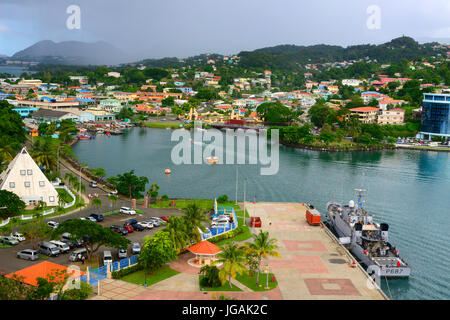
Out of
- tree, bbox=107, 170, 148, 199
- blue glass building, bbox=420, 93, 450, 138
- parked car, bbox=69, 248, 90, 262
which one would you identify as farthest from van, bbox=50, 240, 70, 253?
blue glass building, bbox=420, 93, 450, 138

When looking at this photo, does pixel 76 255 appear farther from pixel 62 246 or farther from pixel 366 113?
pixel 366 113

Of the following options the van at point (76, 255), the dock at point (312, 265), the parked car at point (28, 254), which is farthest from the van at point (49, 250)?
the dock at point (312, 265)

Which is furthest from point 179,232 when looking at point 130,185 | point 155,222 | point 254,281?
point 130,185

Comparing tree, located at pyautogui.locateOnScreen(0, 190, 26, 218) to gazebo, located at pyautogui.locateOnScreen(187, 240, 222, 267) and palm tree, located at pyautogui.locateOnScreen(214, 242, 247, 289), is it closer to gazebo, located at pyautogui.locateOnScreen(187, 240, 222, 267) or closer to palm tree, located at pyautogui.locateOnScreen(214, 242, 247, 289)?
gazebo, located at pyautogui.locateOnScreen(187, 240, 222, 267)

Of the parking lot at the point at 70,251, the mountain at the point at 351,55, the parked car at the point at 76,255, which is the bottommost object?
the parking lot at the point at 70,251

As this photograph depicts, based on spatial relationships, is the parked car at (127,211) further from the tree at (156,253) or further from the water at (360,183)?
the tree at (156,253)
